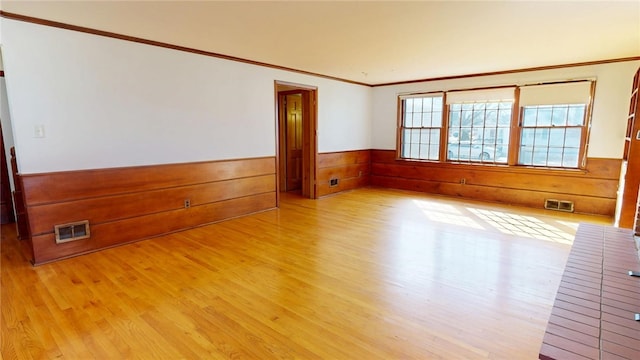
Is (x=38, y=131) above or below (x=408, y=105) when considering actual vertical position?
below

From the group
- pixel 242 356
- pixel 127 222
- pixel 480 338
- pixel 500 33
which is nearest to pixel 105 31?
pixel 127 222

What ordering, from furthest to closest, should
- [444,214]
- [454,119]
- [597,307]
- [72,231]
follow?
[454,119] < [444,214] < [72,231] < [597,307]

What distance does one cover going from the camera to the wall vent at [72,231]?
10.9 ft

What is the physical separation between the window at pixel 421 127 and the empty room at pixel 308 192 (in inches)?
13.6

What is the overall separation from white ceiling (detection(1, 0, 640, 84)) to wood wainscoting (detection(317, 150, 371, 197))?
2.22 metres

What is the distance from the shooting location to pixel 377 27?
323 cm

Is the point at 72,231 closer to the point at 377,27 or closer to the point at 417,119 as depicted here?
Answer: the point at 377,27

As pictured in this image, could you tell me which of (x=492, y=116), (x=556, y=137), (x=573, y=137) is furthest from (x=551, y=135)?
(x=492, y=116)

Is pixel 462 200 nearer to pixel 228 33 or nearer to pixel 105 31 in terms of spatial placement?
pixel 228 33

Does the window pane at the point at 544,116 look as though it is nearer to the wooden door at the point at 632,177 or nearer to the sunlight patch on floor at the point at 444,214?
the wooden door at the point at 632,177

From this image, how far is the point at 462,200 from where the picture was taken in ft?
20.0

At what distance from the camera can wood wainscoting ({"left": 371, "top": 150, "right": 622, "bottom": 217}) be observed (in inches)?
196

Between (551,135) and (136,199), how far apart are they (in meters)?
6.23

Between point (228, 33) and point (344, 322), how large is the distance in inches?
120
